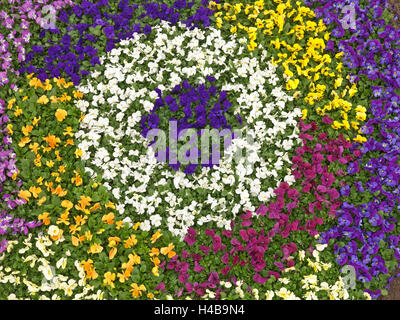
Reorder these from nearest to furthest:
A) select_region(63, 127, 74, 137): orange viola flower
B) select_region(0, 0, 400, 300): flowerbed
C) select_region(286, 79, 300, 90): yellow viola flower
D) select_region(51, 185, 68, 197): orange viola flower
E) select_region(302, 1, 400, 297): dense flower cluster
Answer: select_region(0, 0, 400, 300): flowerbed, select_region(51, 185, 68, 197): orange viola flower, select_region(302, 1, 400, 297): dense flower cluster, select_region(63, 127, 74, 137): orange viola flower, select_region(286, 79, 300, 90): yellow viola flower

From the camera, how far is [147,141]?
16.2 ft

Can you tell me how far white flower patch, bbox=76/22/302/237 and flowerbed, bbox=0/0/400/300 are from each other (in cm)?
2

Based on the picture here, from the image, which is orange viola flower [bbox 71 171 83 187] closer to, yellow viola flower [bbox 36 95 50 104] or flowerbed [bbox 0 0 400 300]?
flowerbed [bbox 0 0 400 300]

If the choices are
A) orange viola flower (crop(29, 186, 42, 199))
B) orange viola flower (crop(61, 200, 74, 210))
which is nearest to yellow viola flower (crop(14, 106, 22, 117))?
orange viola flower (crop(29, 186, 42, 199))

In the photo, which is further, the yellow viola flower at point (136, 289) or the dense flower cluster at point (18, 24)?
the dense flower cluster at point (18, 24)

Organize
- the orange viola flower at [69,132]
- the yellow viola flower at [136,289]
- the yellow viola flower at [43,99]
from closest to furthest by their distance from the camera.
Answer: the yellow viola flower at [136,289] → the orange viola flower at [69,132] → the yellow viola flower at [43,99]

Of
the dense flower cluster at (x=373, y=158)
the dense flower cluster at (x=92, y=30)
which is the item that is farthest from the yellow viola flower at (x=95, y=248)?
the dense flower cluster at (x=373, y=158)

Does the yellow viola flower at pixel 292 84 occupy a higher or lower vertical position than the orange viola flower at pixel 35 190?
higher

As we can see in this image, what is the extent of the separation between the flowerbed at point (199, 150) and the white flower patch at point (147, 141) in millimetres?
23

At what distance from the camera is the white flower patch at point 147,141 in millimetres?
4730

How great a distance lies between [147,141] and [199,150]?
2.21 feet

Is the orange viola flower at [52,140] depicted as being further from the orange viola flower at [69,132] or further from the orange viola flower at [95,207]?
the orange viola flower at [95,207]

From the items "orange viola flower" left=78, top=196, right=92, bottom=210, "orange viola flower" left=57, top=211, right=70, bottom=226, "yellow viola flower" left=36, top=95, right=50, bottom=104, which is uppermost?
"yellow viola flower" left=36, top=95, right=50, bottom=104

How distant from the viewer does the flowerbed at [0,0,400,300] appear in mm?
4473
